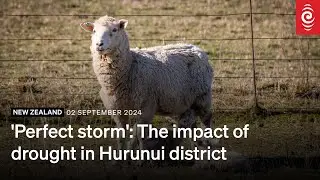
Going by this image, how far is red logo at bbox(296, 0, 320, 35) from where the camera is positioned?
40.9ft

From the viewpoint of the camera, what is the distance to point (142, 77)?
8.62 meters

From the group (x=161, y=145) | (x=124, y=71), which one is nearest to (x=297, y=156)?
(x=161, y=145)

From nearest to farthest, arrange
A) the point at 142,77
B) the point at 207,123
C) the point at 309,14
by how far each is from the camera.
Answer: the point at 142,77 < the point at 207,123 < the point at 309,14

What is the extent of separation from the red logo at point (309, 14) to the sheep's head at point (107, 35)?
15.4ft

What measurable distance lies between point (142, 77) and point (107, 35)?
0.69 meters

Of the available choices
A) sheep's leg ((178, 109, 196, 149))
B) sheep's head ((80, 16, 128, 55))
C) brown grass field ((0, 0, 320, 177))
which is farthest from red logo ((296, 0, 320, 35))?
sheep's head ((80, 16, 128, 55))

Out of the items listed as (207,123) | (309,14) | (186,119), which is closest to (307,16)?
(309,14)

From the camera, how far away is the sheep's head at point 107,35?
813cm

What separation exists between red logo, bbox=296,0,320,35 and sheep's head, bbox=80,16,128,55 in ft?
15.4

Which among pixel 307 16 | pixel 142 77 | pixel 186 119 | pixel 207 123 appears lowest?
pixel 207 123

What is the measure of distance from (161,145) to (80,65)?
5.63 meters

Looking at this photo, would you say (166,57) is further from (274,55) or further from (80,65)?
(274,55)

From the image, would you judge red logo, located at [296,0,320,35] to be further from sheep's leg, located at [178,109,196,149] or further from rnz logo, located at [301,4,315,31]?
sheep's leg, located at [178,109,196,149]

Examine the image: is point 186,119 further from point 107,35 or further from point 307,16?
point 307,16
